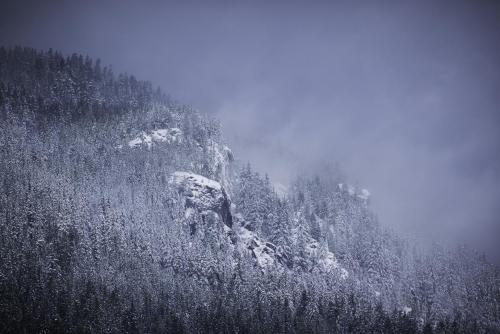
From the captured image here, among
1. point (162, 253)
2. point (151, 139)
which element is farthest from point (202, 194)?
point (151, 139)

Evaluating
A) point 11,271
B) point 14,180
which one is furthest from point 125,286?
point 14,180

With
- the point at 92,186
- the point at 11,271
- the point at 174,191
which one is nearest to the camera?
the point at 11,271

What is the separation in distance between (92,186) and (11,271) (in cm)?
5359

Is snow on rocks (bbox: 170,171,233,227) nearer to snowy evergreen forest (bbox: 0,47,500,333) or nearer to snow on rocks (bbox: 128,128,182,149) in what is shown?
snowy evergreen forest (bbox: 0,47,500,333)

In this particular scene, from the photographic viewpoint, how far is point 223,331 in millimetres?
96562

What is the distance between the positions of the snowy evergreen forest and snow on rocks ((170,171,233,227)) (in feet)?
1.40

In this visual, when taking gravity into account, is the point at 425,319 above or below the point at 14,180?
below

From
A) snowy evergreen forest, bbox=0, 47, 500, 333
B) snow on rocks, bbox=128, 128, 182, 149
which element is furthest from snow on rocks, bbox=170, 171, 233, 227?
snow on rocks, bbox=128, 128, 182, 149

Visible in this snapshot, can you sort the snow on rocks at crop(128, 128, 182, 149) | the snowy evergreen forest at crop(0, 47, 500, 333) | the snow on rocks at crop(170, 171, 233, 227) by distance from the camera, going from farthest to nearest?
the snow on rocks at crop(128, 128, 182, 149) → the snow on rocks at crop(170, 171, 233, 227) → the snowy evergreen forest at crop(0, 47, 500, 333)

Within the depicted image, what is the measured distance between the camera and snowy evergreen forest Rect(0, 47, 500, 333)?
96500 millimetres

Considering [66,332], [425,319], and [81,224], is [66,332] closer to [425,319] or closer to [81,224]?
[81,224]

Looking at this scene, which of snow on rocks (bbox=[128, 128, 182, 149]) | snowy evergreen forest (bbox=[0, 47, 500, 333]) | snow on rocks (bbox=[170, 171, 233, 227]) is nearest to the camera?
snowy evergreen forest (bbox=[0, 47, 500, 333])

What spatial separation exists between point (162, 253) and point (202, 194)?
40287mm

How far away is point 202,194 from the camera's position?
161 metres
